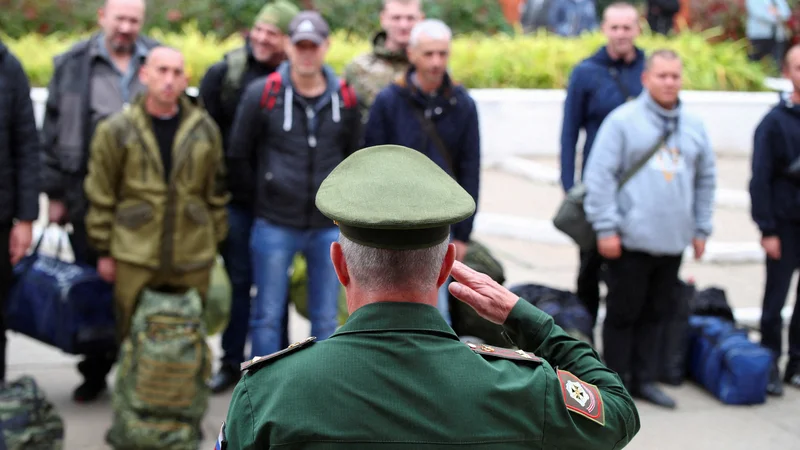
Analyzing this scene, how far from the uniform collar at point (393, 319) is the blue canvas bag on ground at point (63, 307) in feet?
11.6

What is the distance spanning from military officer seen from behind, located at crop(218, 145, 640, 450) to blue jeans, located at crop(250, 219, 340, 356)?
3266 millimetres

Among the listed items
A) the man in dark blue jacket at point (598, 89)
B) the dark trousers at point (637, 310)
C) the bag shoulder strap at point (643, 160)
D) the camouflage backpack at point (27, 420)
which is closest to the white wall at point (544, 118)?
the man in dark blue jacket at point (598, 89)

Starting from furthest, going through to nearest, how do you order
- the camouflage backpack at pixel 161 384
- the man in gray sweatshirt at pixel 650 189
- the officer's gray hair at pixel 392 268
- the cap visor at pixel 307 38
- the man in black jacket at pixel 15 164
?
1. the man in gray sweatshirt at pixel 650 189
2. the cap visor at pixel 307 38
3. the man in black jacket at pixel 15 164
4. the camouflage backpack at pixel 161 384
5. the officer's gray hair at pixel 392 268

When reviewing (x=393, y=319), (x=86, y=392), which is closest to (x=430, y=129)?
(x=86, y=392)

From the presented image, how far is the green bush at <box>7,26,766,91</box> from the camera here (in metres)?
11.7

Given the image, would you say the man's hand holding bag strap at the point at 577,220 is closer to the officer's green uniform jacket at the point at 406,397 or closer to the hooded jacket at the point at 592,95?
the hooded jacket at the point at 592,95

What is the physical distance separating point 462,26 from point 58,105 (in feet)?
37.1

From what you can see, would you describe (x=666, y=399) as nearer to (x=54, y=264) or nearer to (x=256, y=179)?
(x=256, y=179)

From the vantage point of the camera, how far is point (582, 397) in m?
2.22

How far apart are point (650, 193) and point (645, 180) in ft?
0.23

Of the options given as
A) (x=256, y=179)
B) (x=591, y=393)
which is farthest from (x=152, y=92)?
(x=591, y=393)

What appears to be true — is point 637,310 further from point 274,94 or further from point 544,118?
point 544,118

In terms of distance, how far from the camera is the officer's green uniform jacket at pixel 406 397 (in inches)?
81.5

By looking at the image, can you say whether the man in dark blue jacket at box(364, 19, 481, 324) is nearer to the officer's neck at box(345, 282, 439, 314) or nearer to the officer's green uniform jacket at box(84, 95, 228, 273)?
the officer's green uniform jacket at box(84, 95, 228, 273)
